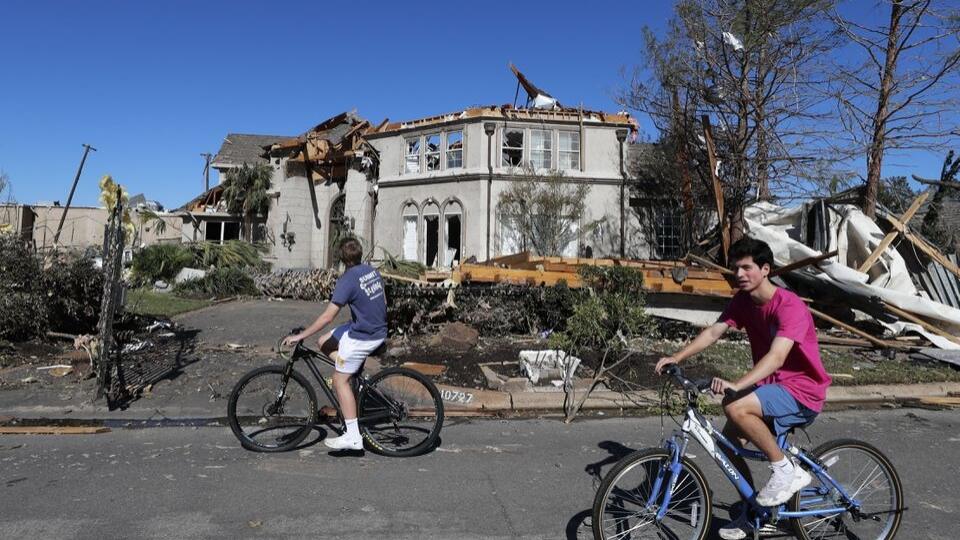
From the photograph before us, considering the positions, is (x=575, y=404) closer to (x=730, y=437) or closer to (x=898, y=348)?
(x=730, y=437)

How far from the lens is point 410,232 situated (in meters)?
23.8

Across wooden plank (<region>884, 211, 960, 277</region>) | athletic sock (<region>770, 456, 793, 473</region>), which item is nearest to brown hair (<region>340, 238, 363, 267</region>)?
athletic sock (<region>770, 456, 793, 473</region>)

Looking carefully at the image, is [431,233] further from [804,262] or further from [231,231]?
[804,262]

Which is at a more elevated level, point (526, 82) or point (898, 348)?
point (526, 82)

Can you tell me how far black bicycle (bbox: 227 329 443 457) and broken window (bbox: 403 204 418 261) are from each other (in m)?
18.0

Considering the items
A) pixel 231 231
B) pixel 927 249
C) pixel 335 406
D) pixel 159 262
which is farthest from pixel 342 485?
pixel 231 231

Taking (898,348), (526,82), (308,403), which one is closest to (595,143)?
(526,82)

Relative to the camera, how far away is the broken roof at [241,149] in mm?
32266

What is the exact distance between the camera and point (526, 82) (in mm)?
23938

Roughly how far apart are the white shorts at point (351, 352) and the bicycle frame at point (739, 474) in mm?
2699

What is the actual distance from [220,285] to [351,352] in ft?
52.5

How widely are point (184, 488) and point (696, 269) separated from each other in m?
9.81

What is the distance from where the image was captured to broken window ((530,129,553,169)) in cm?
2205

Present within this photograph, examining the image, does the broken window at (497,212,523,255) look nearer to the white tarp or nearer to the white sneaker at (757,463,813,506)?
the white tarp
